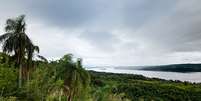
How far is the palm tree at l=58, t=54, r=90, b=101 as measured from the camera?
3856 centimetres

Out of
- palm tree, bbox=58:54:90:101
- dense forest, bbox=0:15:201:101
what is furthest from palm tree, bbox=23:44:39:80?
palm tree, bbox=58:54:90:101

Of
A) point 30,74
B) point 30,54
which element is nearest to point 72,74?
point 30,54

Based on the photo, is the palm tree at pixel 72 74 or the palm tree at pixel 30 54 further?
the palm tree at pixel 72 74

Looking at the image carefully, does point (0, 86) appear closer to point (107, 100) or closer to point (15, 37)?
point (15, 37)

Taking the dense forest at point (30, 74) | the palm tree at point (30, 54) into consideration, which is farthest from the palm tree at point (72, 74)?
the palm tree at point (30, 54)

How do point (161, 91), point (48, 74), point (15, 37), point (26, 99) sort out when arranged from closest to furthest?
point (15, 37) < point (26, 99) < point (48, 74) < point (161, 91)

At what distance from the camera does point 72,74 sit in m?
38.6

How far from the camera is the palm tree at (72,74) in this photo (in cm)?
3856

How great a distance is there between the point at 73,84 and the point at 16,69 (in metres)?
8.61

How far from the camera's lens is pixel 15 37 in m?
37.4

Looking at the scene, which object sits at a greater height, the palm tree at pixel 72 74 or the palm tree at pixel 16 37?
the palm tree at pixel 16 37

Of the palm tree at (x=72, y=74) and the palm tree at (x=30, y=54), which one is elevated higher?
the palm tree at (x=30, y=54)

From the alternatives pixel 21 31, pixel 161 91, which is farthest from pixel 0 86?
pixel 161 91

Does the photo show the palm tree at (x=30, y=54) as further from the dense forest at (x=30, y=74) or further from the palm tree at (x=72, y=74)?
the palm tree at (x=72, y=74)
